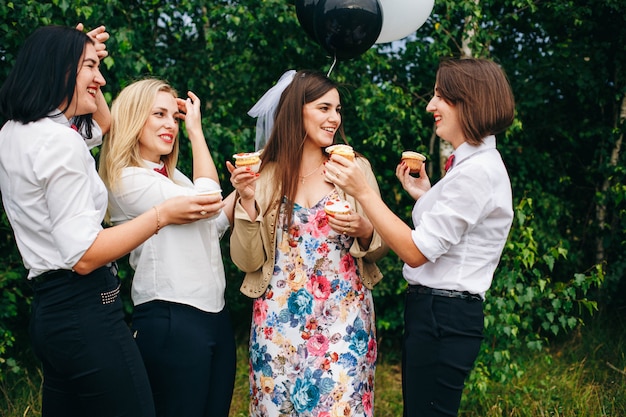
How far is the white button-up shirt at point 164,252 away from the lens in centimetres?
257

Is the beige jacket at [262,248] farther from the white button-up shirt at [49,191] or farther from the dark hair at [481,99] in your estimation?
the white button-up shirt at [49,191]

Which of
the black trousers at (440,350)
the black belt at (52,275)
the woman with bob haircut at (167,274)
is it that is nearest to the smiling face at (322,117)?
the woman with bob haircut at (167,274)

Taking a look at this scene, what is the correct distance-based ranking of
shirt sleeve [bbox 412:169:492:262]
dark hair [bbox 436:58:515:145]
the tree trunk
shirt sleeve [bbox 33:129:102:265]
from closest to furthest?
shirt sleeve [bbox 33:129:102:265]
shirt sleeve [bbox 412:169:492:262]
dark hair [bbox 436:58:515:145]
the tree trunk

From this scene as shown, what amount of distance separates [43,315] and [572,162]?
506 cm

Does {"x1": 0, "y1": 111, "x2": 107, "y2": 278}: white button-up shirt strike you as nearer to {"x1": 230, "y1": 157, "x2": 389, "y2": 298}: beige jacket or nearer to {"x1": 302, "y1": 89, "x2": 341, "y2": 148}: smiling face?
{"x1": 230, "y1": 157, "x2": 389, "y2": 298}: beige jacket

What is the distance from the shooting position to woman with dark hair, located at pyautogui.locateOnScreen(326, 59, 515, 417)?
7.98ft

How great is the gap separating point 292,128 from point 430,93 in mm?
2475

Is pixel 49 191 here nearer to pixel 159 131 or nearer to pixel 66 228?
pixel 66 228

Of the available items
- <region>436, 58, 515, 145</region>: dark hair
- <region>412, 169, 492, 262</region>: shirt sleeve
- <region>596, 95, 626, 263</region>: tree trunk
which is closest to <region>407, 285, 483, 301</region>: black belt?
<region>412, 169, 492, 262</region>: shirt sleeve

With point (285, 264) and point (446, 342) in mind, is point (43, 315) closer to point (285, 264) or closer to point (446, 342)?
point (285, 264)

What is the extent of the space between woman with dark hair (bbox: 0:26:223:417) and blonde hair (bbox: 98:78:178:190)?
41 centimetres

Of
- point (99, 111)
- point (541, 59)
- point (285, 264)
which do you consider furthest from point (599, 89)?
point (99, 111)

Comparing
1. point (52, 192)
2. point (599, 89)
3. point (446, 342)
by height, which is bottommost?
point (446, 342)

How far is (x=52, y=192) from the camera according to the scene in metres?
2.01
